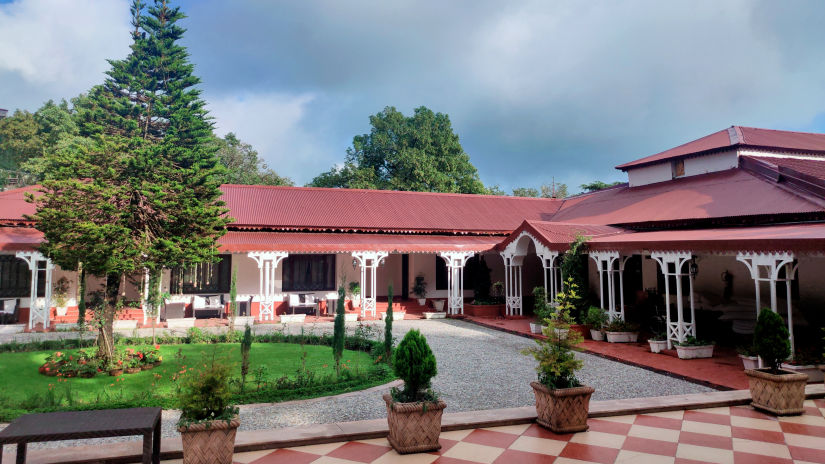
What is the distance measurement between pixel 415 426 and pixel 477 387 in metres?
3.60

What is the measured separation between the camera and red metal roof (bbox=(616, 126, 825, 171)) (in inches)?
649

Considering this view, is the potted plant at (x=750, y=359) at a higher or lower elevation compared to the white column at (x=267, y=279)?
lower

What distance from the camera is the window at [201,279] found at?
17844mm

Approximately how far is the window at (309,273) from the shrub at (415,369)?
47.6 ft

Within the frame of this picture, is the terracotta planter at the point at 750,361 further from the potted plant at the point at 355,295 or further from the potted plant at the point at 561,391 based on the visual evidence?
the potted plant at the point at 355,295

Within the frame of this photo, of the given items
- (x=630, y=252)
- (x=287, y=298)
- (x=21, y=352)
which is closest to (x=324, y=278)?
(x=287, y=298)

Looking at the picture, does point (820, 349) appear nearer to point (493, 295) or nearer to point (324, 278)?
point (493, 295)

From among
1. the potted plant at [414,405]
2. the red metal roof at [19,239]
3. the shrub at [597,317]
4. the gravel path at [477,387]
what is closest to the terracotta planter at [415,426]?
the potted plant at [414,405]

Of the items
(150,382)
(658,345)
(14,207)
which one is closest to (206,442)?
(150,382)

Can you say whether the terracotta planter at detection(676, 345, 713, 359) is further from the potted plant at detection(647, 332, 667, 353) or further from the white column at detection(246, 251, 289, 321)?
the white column at detection(246, 251, 289, 321)

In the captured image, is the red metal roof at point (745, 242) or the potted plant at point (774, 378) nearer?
the potted plant at point (774, 378)

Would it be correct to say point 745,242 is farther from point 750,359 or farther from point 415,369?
point 415,369

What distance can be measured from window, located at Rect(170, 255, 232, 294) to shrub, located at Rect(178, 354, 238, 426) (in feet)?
46.4

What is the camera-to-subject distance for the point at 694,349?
10.5m
